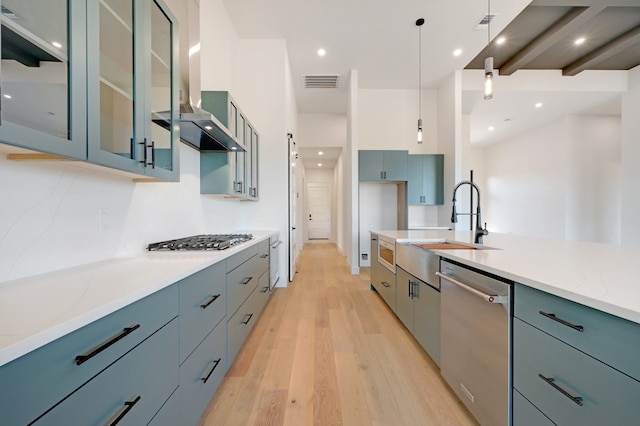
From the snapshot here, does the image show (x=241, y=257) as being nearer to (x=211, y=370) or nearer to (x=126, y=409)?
(x=211, y=370)

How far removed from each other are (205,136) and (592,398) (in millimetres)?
2459

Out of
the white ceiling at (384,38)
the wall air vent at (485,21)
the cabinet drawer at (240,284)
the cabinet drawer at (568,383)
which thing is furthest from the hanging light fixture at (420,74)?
the cabinet drawer at (568,383)

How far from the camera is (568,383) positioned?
2.59 ft

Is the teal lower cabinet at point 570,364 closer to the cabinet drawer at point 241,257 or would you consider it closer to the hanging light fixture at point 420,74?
the cabinet drawer at point 241,257

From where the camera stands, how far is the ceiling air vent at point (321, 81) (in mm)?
4547

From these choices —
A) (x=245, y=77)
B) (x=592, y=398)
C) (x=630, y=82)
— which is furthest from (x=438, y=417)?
(x=630, y=82)

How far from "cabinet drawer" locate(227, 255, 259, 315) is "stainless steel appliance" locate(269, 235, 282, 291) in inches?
31.0

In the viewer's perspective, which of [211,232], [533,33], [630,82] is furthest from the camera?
[630,82]

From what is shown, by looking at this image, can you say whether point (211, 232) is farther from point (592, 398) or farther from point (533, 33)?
point (533, 33)

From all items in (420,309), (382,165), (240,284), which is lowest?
(420,309)

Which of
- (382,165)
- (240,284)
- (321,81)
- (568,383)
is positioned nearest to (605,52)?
(382,165)

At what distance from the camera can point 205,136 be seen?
1965 millimetres

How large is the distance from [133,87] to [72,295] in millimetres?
959

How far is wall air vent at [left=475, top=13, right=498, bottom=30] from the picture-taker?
123 inches
